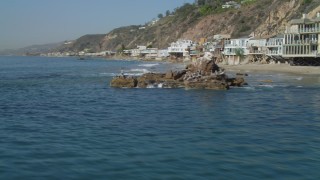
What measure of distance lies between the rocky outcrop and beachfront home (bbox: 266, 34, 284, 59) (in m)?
40.6

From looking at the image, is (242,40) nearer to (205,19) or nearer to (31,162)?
(205,19)

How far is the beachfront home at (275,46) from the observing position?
9293 cm

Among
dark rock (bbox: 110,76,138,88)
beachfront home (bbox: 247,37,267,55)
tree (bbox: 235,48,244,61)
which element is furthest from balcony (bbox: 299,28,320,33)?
dark rock (bbox: 110,76,138,88)

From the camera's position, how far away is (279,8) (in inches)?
5295

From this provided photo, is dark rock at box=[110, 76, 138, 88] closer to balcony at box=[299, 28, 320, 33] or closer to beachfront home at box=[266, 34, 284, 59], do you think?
balcony at box=[299, 28, 320, 33]

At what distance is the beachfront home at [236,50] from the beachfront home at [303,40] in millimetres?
21822

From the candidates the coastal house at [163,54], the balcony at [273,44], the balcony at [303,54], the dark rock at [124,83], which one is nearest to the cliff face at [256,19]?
the balcony at [273,44]

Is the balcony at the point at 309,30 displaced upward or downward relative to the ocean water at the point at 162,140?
upward

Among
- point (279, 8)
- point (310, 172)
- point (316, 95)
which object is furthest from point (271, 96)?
point (279, 8)

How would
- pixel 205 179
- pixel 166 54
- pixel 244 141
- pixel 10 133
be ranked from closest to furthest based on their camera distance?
pixel 205 179, pixel 244 141, pixel 10 133, pixel 166 54

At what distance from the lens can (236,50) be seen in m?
113

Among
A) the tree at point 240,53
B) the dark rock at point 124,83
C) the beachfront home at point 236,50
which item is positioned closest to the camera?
the dark rock at point 124,83

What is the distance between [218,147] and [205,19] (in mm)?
181515

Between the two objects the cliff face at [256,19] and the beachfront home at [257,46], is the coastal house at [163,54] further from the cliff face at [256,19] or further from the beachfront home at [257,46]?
the beachfront home at [257,46]
